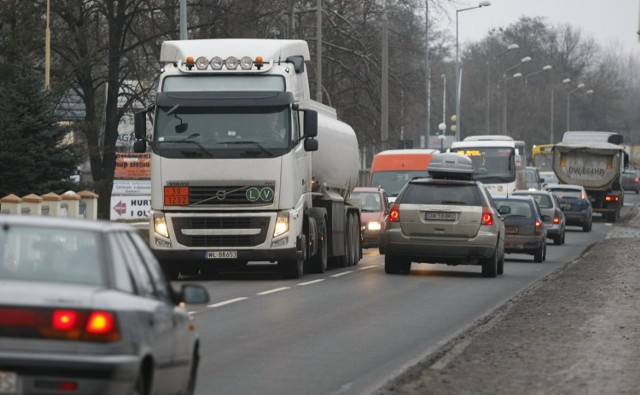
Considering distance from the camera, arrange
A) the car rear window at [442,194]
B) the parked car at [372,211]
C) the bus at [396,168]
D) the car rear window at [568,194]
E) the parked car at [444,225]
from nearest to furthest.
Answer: the parked car at [444,225], the car rear window at [442,194], the parked car at [372,211], the bus at [396,168], the car rear window at [568,194]

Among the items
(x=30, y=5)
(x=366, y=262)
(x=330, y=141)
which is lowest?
(x=366, y=262)

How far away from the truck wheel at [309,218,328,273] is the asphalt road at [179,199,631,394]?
1.05 ft

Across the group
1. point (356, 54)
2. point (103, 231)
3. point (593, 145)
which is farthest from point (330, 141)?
point (593, 145)

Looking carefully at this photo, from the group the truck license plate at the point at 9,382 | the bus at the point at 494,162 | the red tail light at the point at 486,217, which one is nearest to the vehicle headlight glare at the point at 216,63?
the red tail light at the point at 486,217

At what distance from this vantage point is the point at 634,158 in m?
137

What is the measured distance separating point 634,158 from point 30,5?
102 metres

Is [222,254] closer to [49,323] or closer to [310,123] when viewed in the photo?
[310,123]

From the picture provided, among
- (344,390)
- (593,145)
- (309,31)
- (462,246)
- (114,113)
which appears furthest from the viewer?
(593,145)

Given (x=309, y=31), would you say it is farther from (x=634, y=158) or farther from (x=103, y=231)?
(x=634, y=158)

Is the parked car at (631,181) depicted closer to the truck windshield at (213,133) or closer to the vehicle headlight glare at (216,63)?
the vehicle headlight glare at (216,63)

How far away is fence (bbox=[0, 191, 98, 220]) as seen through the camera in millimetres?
32906

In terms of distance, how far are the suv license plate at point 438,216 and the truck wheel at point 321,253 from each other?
2025 millimetres

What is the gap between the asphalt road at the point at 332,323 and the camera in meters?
12.4

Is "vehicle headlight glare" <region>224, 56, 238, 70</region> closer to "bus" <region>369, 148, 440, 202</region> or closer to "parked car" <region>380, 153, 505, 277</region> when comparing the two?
"parked car" <region>380, 153, 505, 277</region>
